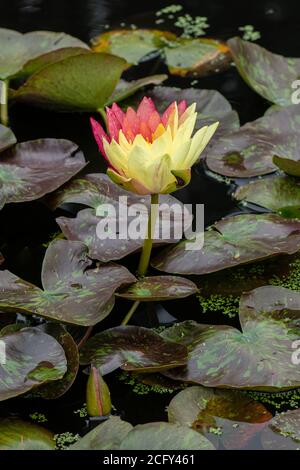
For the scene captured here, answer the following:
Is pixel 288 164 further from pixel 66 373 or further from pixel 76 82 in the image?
pixel 66 373

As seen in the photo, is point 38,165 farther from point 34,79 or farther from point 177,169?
point 177,169

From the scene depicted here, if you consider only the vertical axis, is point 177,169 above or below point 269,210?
above

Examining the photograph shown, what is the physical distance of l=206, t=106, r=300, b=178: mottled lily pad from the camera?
260cm

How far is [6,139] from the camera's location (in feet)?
8.45

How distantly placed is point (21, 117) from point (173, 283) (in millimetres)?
1113

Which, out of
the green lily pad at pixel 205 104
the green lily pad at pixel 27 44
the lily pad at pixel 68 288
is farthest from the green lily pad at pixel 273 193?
the green lily pad at pixel 27 44

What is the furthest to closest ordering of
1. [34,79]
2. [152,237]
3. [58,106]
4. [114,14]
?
[114,14]
[58,106]
[34,79]
[152,237]

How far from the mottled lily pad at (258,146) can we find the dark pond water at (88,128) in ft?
0.21

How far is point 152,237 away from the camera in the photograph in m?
2.19

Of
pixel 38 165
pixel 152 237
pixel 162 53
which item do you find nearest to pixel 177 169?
pixel 152 237

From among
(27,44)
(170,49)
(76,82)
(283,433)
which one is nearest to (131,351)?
(283,433)

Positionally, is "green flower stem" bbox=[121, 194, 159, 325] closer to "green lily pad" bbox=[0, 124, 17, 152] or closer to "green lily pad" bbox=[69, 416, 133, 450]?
"green lily pad" bbox=[69, 416, 133, 450]

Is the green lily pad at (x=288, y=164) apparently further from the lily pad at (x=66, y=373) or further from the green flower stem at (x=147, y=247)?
the lily pad at (x=66, y=373)

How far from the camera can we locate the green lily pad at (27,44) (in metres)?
3.01
